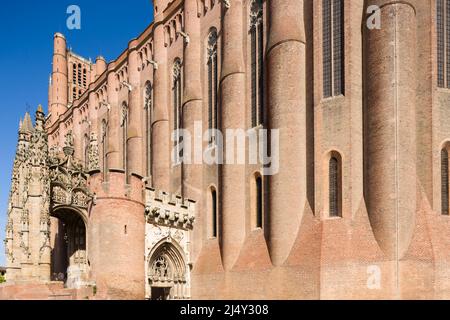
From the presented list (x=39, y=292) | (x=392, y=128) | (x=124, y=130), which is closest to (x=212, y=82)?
(x=392, y=128)

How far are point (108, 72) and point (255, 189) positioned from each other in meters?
22.9

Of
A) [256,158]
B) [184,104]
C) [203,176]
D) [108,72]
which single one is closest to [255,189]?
[256,158]

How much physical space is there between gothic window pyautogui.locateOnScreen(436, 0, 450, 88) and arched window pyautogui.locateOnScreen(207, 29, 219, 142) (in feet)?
39.5

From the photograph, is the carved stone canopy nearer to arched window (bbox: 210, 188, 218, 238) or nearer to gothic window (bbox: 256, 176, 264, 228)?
arched window (bbox: 210, 188, 218, 238)

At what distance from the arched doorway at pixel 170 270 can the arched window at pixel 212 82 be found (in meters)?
6.66

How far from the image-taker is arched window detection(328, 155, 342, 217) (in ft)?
67.3

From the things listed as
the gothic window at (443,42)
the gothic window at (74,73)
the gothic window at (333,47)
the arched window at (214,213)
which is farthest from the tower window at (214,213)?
the gothic window at (74,73)

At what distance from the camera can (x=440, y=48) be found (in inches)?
814

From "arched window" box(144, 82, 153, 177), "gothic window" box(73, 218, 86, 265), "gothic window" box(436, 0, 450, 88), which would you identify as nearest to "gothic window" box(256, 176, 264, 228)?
"gothic window" box(436, 0, 450, 88)

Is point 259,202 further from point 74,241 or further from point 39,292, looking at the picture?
point 39,292

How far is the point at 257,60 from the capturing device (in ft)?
82.6

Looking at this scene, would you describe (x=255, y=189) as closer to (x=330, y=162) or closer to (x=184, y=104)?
(x=330, y=162)

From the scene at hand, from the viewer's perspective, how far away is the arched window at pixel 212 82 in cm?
2758

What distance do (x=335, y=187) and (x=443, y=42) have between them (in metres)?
7.92
